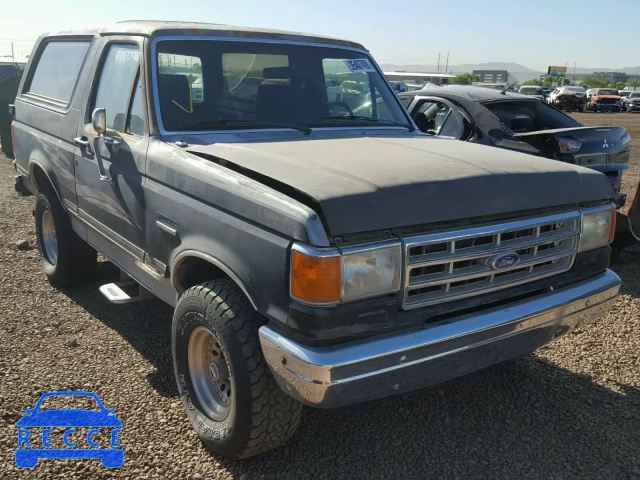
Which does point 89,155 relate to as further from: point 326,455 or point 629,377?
point 629,377

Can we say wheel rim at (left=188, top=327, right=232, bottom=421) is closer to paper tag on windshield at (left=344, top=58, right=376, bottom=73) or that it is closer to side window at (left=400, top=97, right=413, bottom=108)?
paper tag on windshield at (left=344, top=58, right=376, bottom=73)

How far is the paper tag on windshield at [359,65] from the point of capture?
432cm

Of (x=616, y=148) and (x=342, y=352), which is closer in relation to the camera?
(x=342, y=352)

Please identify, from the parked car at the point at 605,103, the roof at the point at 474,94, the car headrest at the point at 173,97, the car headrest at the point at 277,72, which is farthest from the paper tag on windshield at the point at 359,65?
the parked car at the point at 605,103

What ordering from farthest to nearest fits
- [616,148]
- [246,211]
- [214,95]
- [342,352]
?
[616,148], [214,95], [246,211], [342,352]

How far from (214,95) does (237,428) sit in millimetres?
1954

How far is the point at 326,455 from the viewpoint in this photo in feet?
9.76

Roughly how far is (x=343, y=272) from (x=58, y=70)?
370 centimetres

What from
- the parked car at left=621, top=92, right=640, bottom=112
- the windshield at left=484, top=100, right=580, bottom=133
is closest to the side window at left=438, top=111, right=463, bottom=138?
the windshield at left=484, top=100, right=580, bottom=133

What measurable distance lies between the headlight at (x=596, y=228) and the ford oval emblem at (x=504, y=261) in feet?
1.76

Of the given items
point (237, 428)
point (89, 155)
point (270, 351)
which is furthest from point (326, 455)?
point (89, 155)

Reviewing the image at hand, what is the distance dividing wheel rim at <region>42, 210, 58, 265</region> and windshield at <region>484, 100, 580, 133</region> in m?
4.92

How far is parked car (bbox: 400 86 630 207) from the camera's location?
6352 mm

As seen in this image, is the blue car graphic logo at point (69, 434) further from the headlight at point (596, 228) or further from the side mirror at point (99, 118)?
the headlight at point (596, 228)
